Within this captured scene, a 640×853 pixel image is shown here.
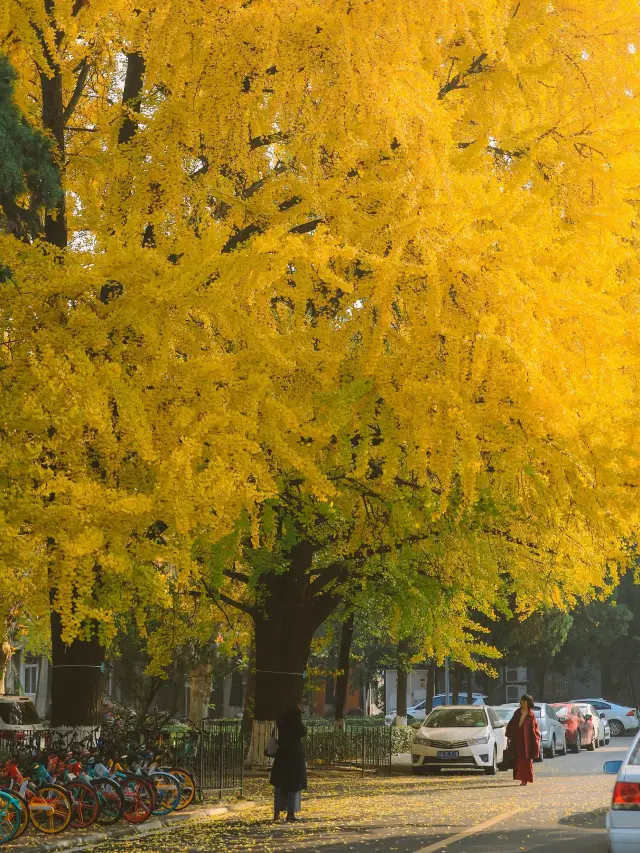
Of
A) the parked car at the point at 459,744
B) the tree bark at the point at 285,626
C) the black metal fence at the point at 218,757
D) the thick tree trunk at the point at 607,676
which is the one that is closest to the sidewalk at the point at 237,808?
the black metal fence at the point at 218,757

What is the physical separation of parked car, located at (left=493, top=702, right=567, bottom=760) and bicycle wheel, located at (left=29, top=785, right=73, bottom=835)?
2045 cm

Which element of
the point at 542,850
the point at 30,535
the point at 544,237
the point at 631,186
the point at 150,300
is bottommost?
the point at 542,850

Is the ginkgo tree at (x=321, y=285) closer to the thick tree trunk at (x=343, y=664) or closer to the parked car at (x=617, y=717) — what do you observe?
the thick tree trunk at (x=343, y=664)

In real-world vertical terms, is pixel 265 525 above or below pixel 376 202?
below

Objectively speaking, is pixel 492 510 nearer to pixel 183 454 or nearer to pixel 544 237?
pixel 544 237

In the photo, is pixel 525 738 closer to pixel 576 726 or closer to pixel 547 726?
pixel 547 726

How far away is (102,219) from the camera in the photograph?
42.3 ft

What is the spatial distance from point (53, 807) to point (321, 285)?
641 centimetres

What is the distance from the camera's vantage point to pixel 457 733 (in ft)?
84.7

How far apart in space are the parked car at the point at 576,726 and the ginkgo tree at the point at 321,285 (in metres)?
24.5

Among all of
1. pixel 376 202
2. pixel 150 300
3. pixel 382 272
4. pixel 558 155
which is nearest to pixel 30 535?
pixel 150 300

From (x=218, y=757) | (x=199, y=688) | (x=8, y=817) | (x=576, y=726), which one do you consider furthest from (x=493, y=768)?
(x=8, y=817)

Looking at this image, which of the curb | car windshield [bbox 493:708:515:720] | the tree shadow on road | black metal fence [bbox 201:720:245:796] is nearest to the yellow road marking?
the tree shadow on road

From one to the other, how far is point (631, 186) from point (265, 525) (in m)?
5.72
